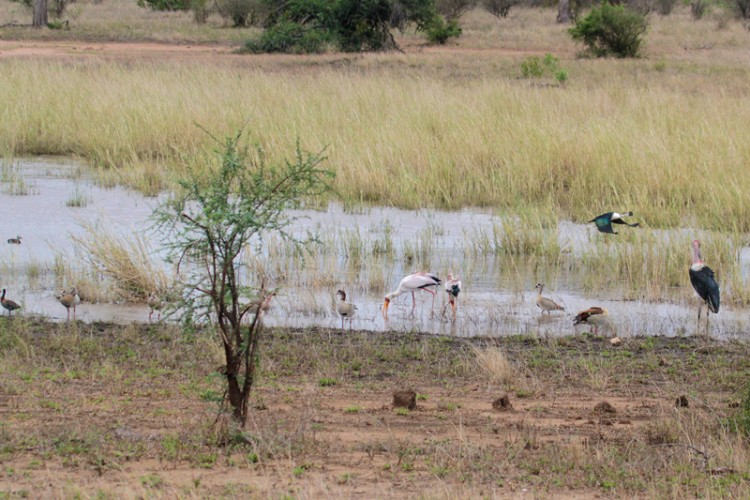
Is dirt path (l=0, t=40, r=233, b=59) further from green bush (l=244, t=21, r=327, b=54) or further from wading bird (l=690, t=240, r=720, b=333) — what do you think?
wading bird (l=690, t=240, r=720, b=333)

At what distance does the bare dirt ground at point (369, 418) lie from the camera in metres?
4.64

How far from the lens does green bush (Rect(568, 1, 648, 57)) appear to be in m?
33.5

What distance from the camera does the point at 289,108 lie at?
17016mm

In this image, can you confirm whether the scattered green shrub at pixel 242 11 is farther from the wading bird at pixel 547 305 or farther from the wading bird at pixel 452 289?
the wading bird at pixel 547 305

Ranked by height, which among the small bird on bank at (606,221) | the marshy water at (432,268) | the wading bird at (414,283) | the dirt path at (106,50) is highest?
the dirt path at (106,50)

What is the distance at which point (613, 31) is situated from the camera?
33688 millimetres

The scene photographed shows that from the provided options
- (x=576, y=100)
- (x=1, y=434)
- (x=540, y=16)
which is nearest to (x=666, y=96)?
(x=576, y=100)

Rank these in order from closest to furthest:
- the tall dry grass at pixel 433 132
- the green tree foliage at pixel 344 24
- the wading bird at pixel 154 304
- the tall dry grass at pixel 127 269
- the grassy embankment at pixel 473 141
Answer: the wading bird at pixel 154 304 < the tall dry grass at pixel 127 269 < the grassy embankment at pixel 473 141 < the tall dry grass at pixel 433 132 < the green tree foliage at pixel 344 24

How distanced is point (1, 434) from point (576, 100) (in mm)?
14126

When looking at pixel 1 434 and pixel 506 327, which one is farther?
pixel 506 327

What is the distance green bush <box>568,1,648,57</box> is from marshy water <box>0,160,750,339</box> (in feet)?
73.7

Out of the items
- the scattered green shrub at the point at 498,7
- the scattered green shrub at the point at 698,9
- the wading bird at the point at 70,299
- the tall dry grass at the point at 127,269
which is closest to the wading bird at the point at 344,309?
the tall dry grass at the point at 127,269

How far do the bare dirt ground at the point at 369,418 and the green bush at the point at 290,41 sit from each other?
24.7 m

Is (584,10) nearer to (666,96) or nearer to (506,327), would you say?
(666,96)
